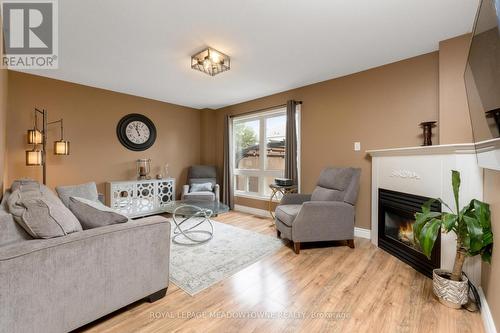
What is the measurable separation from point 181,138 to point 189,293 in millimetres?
3793

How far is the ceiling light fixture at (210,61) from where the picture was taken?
98.0 inches

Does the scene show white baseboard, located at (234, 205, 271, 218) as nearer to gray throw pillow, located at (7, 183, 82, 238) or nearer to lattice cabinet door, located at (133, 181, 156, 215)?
lattice cabinet door, located at (133, 181, 156, 215)

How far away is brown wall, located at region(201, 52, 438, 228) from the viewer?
2.64m

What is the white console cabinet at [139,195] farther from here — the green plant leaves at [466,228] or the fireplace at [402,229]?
the green plant leaves at [466,228]

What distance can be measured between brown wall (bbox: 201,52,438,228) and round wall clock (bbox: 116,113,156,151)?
2655 millimetres

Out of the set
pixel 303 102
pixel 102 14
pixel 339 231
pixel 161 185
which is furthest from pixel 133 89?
pixel 339 231

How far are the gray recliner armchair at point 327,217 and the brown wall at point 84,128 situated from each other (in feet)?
10.2

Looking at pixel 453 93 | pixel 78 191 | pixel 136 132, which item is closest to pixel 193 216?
pixel 78 191

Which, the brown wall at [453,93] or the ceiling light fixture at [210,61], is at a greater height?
the ceiling light fixture at [210,61]

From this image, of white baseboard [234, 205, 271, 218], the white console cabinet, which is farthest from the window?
the white console cabinet

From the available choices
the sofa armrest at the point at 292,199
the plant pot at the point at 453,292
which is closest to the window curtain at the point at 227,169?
the sofa armrest at the point at 292,199

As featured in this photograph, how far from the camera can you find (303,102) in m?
3.73

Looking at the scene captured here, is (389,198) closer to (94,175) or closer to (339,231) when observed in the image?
(339,231)

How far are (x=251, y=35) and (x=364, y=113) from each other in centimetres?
193
